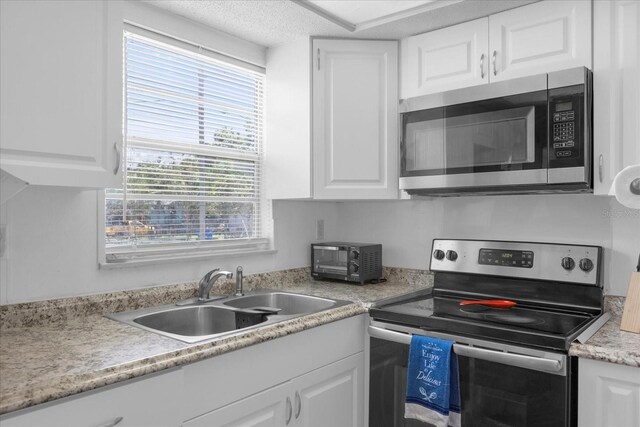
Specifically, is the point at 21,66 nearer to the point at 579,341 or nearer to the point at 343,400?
the point at 343,400

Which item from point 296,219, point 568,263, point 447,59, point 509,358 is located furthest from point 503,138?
point 296,219

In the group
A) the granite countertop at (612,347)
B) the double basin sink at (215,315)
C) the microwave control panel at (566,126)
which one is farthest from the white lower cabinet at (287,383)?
the microwave control panel at (566,126)

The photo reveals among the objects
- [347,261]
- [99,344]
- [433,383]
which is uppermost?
[347,261]

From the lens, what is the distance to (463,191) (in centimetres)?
210

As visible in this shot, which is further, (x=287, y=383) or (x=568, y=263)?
(x=568, y=263)

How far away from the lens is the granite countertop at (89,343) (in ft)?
3.60

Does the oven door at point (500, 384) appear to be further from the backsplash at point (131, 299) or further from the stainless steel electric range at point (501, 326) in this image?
the backsplash at point (131, 299)

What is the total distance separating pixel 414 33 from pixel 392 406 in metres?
1.70

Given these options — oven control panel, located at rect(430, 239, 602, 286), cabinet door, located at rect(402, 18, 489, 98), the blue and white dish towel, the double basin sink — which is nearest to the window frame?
the double basin sink

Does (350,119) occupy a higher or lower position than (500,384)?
higher

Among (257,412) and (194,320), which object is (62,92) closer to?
(194,320)

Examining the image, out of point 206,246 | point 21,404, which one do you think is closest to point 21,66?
point 21,404

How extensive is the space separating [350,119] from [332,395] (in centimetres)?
128

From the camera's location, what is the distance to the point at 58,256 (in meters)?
1.73
